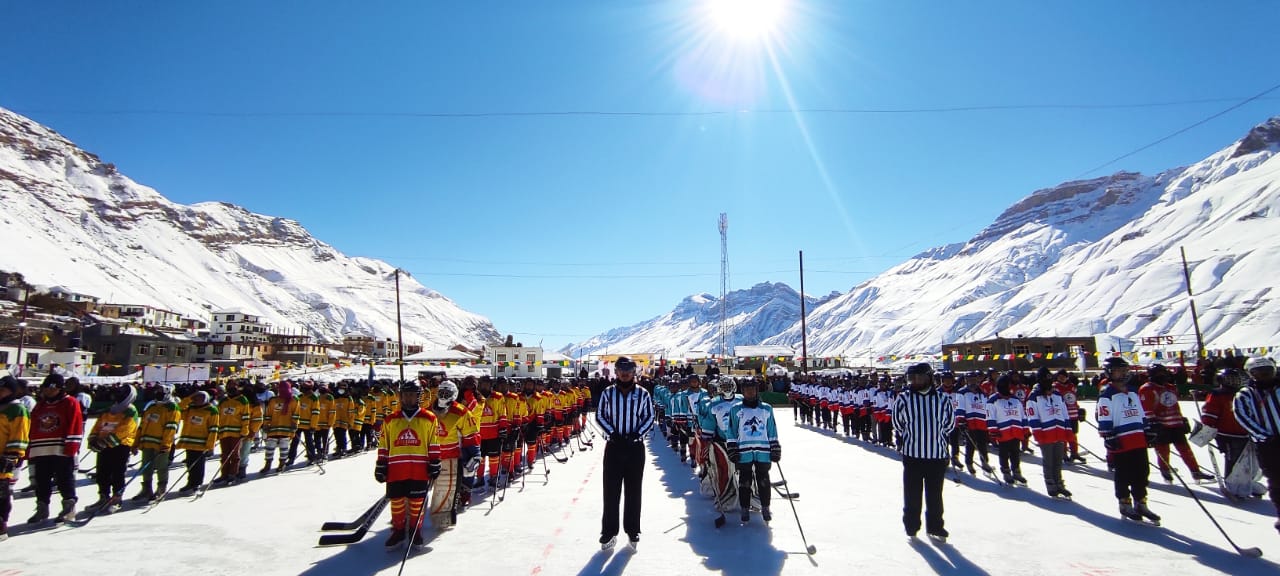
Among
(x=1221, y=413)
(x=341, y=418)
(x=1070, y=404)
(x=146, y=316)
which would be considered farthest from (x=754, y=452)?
(x=146, y=316)

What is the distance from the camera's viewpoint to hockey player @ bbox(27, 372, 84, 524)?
7.46m

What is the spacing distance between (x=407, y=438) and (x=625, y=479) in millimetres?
2321

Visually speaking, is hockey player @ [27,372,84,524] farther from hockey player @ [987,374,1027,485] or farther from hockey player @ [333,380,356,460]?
hockey player @ [987,374,1027,485]

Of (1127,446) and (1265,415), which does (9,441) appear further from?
(1265,415)

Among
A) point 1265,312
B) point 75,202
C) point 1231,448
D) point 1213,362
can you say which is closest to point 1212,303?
point 1265,312

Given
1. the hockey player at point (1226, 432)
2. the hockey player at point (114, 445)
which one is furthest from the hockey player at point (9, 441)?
the hockey player at point (1226, 432)

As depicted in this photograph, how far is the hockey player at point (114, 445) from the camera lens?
8359 mm

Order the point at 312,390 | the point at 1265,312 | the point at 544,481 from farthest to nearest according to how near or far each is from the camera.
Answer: the point at 1265,312 → the point at 312,390 → the point at 544,481

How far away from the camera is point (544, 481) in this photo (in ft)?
35.7

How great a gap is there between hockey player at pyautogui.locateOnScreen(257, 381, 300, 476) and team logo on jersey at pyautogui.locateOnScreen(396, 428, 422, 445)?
680 centimetres

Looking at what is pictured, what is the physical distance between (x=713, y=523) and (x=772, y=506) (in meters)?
1.29


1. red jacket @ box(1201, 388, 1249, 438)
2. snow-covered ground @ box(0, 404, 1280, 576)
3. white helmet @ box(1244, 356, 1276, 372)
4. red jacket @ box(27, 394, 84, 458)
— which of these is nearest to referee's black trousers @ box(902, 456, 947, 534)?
snow-covered ground @ box(0, 404, 1280, 576)

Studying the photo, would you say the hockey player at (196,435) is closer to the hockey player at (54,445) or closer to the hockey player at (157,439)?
the hockey player at (157,439)

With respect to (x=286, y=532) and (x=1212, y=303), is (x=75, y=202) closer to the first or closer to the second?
(x=286, y=532)
